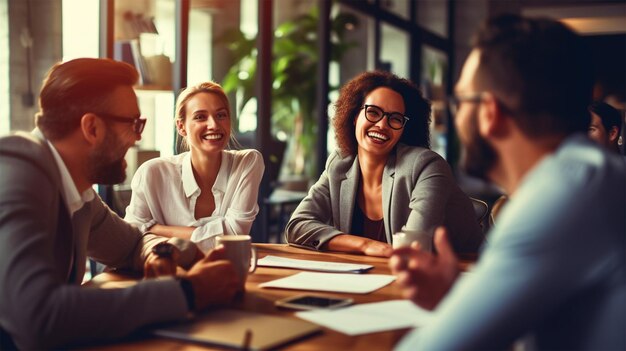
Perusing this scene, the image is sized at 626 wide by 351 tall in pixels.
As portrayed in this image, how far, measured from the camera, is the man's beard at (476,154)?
1.27 m

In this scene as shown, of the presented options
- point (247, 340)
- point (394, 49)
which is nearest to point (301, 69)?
point (394, 49)

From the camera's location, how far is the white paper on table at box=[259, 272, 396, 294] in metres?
1.79

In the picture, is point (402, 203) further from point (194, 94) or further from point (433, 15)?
point (433, 15)

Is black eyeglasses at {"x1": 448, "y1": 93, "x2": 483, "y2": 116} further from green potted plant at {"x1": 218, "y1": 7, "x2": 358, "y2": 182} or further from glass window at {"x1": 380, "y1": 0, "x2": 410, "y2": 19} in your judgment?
glass window at {"x1": 380, "y1": 0, "x2": 410, "y2": 19}

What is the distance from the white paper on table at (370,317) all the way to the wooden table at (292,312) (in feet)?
0.09

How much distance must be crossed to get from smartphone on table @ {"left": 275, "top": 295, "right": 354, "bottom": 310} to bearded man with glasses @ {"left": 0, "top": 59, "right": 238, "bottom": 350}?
13 centimetres

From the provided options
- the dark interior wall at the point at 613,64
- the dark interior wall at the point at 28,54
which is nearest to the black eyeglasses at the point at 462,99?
the dark interior wall at the point at 28,54

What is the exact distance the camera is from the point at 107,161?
71.3 inches

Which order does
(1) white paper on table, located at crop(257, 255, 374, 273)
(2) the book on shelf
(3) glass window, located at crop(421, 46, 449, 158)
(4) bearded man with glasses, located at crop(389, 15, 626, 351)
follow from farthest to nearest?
(3) glass window, located at crop(421, 46, 449, 158) → (2) the book on shelf → (1) white paper on table, located at crop(257, 255, 374, 273) → (4) bearded man with glasses, located at crop(389, 15, 626, 351)

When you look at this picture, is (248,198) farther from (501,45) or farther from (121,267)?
(501,45)

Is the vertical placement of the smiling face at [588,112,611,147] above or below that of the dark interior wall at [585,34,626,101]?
below

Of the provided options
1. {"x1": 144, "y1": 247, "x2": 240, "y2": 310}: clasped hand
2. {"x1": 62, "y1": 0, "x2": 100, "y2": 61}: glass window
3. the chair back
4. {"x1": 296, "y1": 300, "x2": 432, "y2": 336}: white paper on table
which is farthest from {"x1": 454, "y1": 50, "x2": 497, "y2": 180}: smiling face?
{"x1": 62, "y1": 0, "x2": 100, "y2": 61}: glass window

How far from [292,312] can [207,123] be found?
5.15ft

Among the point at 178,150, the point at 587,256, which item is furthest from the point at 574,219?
the point at 178,150
